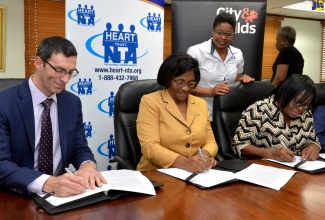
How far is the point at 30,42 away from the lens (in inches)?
230

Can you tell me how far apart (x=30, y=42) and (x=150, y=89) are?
14.0 ft

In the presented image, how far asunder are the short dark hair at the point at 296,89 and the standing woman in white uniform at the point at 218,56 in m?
0.61

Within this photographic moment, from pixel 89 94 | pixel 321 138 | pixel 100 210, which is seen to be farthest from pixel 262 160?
pixel 89 94

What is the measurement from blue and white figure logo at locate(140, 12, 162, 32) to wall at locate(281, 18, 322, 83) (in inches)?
244

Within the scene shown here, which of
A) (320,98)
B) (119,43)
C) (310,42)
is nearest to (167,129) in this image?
(119,43)

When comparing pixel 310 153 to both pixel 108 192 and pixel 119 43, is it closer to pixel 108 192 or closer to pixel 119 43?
pixel 108 192

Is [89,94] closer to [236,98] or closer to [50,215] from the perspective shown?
[236,98]

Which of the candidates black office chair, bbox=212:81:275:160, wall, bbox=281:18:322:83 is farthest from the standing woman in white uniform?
wall, bbox=281:18:322:83

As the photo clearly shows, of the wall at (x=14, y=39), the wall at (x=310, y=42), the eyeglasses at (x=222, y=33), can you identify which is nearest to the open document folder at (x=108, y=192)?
the eyeglasses at (x=222, y=33)

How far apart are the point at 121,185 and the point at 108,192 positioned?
0.18 feet

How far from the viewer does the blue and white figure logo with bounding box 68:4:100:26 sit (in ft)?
8.65

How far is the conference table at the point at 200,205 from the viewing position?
1153 millimetres

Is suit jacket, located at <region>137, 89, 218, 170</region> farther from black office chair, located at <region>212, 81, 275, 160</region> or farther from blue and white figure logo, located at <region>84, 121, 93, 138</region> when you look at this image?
blue and white figure logo, located at <region>84, 121, 93, 138</region>

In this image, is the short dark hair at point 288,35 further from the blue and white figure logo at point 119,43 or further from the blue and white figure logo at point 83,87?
the blue and white figure logo at point 83,87
